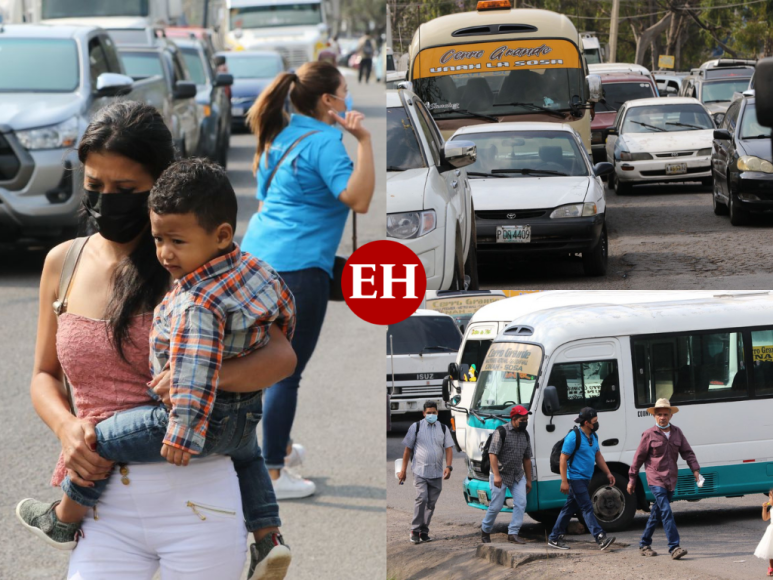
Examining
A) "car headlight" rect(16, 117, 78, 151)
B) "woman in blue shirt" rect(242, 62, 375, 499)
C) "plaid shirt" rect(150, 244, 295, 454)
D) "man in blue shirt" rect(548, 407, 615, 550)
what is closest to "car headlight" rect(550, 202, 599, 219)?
"man in blue shirt" rect(548, 407, 615, 550)

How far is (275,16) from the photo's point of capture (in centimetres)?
3534

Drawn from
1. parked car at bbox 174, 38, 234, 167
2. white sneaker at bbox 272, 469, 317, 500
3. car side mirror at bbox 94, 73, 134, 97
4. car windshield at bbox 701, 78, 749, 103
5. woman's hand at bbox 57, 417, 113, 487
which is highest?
car windshield at bbox 701, 78, 749, 103

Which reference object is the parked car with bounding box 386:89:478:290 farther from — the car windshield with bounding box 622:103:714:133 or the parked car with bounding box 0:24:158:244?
the parked car with bounding box 0:24:158:244

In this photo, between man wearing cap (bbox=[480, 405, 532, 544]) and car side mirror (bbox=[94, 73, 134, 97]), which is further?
car side mirror (bbox=[94, 73, 134, 97])

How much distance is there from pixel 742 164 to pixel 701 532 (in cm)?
88

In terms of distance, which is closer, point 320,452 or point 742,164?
point 742,164

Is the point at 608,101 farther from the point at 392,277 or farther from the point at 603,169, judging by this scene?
the point at 392,277

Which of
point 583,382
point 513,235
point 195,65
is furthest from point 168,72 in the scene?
point 583,382

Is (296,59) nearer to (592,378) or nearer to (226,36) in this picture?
→ (226,36)

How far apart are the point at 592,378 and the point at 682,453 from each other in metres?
0.27

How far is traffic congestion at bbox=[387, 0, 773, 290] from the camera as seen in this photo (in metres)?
2.75

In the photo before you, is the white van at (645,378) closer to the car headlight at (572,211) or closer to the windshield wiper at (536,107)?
the car headlight at (572,211)

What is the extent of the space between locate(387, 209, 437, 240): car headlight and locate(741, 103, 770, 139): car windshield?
79 centimetres

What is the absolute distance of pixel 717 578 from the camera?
283 cm
